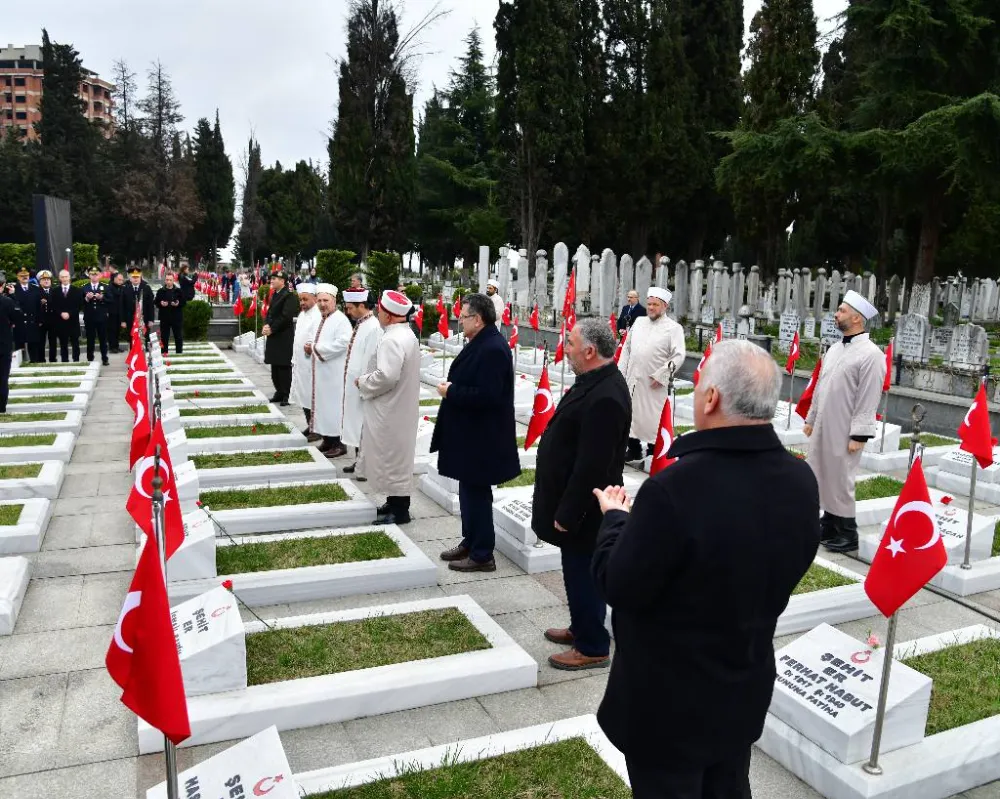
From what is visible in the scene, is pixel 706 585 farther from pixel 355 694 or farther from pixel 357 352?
pixel 357 352

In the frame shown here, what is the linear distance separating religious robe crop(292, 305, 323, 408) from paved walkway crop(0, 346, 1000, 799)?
337cm

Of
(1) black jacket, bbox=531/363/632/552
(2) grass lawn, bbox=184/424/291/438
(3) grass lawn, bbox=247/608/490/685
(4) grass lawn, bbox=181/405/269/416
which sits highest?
(1) black jacket, bbox=531/363/632/552

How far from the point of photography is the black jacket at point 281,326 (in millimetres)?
11258

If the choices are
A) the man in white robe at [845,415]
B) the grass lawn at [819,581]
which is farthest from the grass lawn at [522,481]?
the grass lawn at [819,581]

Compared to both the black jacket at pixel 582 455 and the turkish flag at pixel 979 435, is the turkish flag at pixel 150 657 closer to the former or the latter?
the black jacket at pixel 582 455

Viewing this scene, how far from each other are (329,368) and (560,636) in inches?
208

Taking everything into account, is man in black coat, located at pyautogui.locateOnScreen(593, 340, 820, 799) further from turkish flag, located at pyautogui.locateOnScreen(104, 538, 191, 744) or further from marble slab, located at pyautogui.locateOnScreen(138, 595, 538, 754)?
marble slab, located at pyautogui.locateOnScreen(138, 595, 538, 754)

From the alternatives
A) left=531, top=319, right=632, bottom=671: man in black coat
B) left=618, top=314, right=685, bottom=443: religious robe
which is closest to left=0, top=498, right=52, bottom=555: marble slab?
left=531, top=319, right=632, bottom=671: man in black coat

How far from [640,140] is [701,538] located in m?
36.2

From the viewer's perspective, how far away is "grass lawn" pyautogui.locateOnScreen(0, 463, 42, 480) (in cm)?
801

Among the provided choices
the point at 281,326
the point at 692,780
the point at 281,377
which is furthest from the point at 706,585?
the point at 281,377

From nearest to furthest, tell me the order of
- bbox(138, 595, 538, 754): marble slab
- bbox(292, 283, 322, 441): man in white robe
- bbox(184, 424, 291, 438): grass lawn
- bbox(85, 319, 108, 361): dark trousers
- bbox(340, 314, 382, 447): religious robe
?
1. bbox(138, 595, 538, 754): marble slab
2. bbox(340, 314, 382, 447): religious robe
3. bbox(184, 424, 291, 438): grass lawn
4. bbox(292, 283, 322, 441): man in white robe
5. bbox(85, 319, 108, 361): dark trousers

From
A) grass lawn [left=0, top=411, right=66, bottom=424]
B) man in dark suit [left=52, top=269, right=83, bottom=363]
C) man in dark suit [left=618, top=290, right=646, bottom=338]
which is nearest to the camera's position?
grass lawn [left=0, top=411, right=66, bottom=424]

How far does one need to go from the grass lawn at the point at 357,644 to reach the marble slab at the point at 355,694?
4.1 inches
